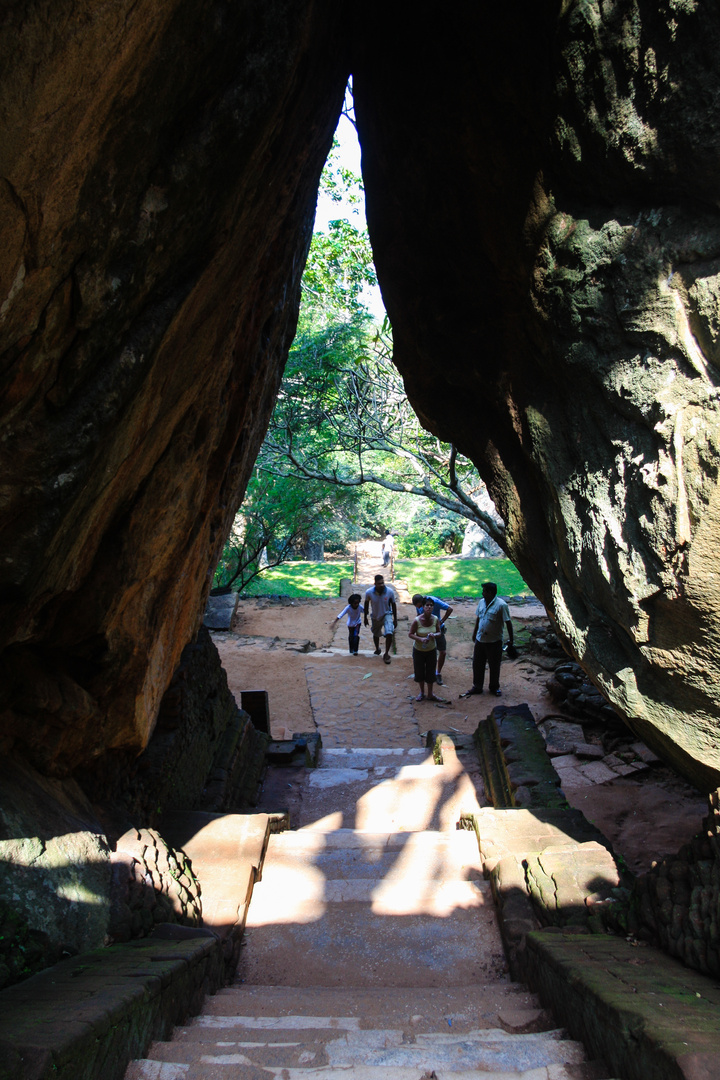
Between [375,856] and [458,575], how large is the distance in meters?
16.3

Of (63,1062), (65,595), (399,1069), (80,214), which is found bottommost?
(399,1069)

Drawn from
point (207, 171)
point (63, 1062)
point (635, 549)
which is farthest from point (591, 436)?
point (63, 1062)

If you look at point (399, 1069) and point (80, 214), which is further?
point (399, 1069)

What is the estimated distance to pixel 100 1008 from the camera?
239cm

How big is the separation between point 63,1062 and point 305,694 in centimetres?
953

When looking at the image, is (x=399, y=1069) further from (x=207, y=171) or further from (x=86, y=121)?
(x=207, y=171)

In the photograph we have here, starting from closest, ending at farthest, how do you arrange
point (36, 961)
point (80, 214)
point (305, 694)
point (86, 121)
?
point (86, 121), point (80, 214), point (36, 961), point (305, 694)

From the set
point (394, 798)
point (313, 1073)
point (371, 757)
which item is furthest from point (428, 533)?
point (313, 1073)

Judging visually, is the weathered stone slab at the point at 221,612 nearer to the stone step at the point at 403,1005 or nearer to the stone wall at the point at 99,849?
the stone wall at the point at 99,849

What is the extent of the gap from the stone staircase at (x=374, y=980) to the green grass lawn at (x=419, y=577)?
13.3 m

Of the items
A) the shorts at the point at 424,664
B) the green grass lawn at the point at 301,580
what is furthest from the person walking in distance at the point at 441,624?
the green grass lawn at the point at 301,580

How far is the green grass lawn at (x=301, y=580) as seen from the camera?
19594 mm

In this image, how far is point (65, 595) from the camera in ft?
11.7

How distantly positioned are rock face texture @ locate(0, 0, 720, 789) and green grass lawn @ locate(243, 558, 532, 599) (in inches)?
567
